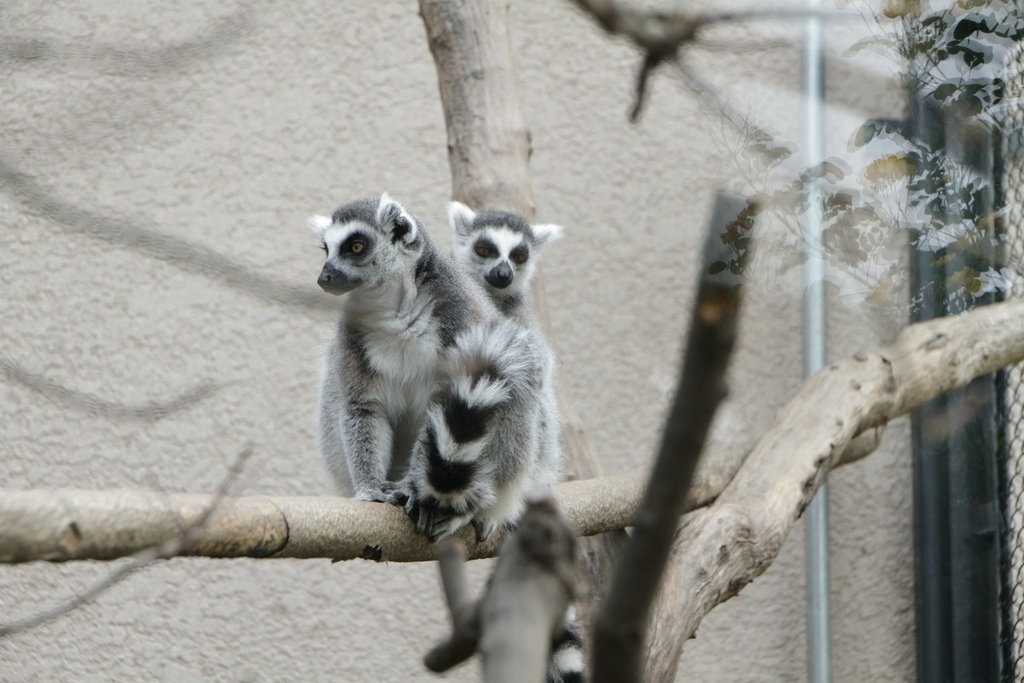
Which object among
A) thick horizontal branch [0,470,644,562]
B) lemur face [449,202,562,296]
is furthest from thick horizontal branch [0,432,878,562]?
lemur face [449,202,562,296]

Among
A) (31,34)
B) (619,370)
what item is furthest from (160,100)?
(619,370)

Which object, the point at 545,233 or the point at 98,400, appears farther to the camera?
the point at 545,233

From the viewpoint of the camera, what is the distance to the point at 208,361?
3764mm

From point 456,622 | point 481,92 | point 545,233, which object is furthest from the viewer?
point 545,233

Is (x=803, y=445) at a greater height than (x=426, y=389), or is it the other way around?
(x=803, y=445)

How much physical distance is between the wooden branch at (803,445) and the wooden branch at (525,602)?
4.81ft

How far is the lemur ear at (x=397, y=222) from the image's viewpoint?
253cm

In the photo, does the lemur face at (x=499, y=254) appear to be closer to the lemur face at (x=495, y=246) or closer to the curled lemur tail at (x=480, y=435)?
the lemur face at (x=495, y=246)

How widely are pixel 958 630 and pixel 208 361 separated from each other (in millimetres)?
2815

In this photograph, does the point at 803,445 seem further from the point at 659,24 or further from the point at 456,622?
the point at 659,24

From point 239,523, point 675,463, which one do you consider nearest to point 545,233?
point 239,523

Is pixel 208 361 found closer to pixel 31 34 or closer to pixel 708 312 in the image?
pixel 31 34

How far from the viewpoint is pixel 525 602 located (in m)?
0.82

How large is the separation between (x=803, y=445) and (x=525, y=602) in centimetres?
218
